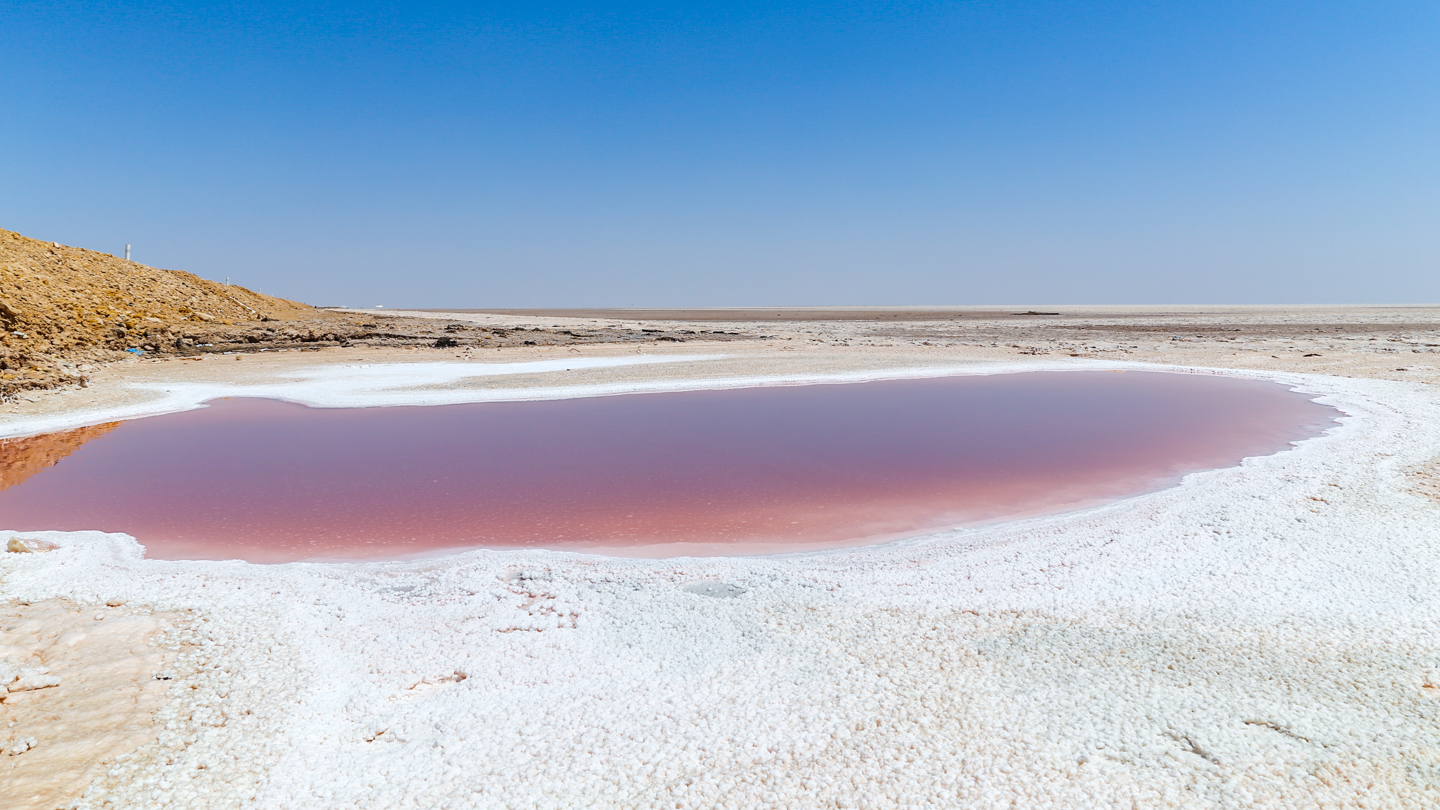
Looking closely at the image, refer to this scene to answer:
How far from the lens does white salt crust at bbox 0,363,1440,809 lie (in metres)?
2.48

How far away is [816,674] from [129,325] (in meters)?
25.3

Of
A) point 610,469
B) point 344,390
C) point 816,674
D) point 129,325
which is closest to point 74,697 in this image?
point 816,674

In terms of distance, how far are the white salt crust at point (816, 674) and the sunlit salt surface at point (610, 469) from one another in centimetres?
76

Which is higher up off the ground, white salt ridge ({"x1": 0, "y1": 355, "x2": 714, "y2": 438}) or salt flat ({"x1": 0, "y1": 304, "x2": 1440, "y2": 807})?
white salt ridge ({"x1": 0, "y1": 355, "x2": 714, "y2": 438})

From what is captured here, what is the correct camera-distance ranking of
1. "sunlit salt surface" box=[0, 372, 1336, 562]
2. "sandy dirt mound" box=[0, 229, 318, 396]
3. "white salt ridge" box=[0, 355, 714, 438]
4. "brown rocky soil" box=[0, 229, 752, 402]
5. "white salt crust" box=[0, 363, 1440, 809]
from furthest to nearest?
"brown rocky soil" box=[0, 229, 752, 402]
"sandy dirt mound" box=[0, 229, 318, 396]
"white salt ridge" box=[0, 355, 714, 438]
"sunlit salt surface" box=[0, 372, 1336, 562]
"white salt crust" box=[0, 363, 1440, 809]

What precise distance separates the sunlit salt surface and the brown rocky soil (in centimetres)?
641

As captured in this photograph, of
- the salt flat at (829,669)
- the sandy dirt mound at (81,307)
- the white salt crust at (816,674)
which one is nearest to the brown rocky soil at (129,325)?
the sandy dirt mound at (81,307)

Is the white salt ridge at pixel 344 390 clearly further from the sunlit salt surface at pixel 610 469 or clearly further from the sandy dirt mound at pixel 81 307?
the sandy dirt mound at pixel 81 307

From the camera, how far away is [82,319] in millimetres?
19938

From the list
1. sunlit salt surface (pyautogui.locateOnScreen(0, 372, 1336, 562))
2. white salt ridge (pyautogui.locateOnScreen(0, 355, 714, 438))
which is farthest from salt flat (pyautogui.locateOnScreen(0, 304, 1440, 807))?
white salt ridge (pyautogui.locateOnScreen(0, 355, 714, 438))

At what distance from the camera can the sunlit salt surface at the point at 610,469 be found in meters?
5.59

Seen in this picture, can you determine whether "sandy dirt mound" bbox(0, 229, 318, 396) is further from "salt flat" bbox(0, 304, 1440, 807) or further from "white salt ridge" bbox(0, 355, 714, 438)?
"salt flat" bbox(0, 304, 1440, 807)

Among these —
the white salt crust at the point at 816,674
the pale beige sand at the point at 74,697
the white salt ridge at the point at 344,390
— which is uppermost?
the white salt ridge at the point at 344,390

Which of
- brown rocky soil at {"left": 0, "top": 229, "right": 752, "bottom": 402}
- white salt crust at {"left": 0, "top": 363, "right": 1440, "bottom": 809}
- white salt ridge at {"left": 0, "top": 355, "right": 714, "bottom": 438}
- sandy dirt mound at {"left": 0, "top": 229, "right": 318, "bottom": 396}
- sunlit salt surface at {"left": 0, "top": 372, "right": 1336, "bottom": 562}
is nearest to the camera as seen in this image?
white salt crust at {"left": 0, "top": 363, "right": 1440, "bottom": 809}
